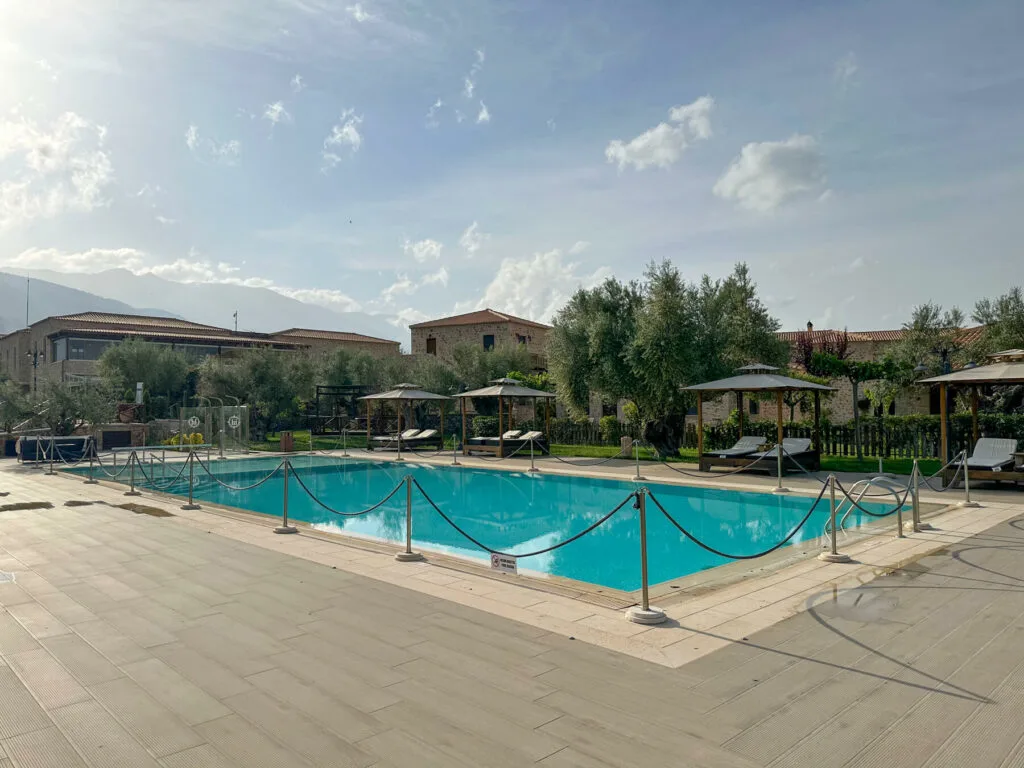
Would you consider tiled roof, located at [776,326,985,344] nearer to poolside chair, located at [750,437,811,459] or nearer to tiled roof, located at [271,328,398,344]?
poolside chair, located at [750,437,811,459]

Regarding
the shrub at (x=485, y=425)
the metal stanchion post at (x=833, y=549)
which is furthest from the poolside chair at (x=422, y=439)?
the metal stanchion post at (x=833, y=549)

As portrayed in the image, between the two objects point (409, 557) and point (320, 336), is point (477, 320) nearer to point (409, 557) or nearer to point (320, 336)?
point (320, 336)

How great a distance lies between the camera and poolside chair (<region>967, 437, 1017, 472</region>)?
1213 cm

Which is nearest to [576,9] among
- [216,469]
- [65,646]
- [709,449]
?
[65,646]

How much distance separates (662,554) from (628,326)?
11.8 m

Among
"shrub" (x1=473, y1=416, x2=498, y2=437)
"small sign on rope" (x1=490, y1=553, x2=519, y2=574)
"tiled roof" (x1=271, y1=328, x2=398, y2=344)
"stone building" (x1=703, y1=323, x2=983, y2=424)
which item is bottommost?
"small sign on rope" (x1=490, y1=553, x2=519, y2=574)

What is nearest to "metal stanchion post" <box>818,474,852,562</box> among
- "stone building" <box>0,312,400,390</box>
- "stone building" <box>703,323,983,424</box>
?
"stone building" <box>703,323,983,424</box>

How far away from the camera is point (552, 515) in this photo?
40.5 feet

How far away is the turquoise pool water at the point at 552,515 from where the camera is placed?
904 cm

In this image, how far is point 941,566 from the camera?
6.49 m

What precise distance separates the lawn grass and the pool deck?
9434 millimetres

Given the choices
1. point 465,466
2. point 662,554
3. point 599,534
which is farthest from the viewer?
point 465,466

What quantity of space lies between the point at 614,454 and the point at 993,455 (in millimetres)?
9975

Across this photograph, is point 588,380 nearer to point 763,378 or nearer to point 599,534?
point 763,378
